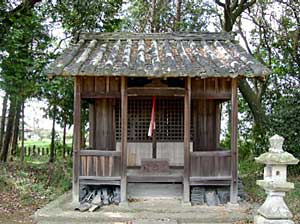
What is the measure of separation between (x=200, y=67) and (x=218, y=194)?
3.19m

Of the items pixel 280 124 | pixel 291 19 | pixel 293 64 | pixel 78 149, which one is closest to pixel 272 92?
pixel 293 64

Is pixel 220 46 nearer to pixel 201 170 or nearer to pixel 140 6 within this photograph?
pixel 201 170

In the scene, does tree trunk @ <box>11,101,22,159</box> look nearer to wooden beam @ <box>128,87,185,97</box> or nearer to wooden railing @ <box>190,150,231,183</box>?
wooden beam @ <box>128,87,185,97</box>

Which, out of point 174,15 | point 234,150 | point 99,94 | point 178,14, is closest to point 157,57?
point 99,94

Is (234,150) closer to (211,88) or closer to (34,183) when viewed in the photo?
(211,88)

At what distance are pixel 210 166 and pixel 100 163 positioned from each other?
104 inches

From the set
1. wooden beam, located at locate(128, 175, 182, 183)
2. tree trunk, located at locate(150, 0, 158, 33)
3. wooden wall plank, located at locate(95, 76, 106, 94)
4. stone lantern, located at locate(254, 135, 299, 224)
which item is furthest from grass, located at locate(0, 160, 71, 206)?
tree trunk, located at locate(150, 0, 158, 33)

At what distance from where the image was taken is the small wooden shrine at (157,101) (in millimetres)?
9188

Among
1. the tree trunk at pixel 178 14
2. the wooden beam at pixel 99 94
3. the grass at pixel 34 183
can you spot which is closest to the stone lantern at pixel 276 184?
the wooden beam at pixel 99 94

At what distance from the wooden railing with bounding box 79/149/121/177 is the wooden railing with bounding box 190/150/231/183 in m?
1.82

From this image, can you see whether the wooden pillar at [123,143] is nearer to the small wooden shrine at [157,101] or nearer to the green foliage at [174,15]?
the small wooden shrine at [157,101]

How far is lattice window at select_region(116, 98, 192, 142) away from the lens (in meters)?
11.7

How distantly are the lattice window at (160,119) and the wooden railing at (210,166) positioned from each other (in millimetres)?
2251

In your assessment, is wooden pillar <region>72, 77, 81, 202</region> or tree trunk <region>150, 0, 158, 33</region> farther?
tree trunk <region>150, 0, 158, 33</region>
